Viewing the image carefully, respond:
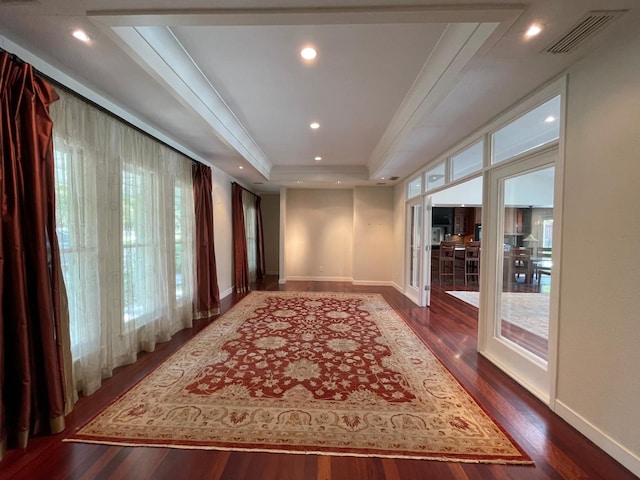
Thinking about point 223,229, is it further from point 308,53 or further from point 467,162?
point 467,162

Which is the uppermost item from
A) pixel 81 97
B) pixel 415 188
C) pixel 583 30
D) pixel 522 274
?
pixel 583 30

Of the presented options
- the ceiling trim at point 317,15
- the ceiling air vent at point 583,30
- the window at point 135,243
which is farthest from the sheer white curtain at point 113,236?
the ceiling air vent at point 583,30

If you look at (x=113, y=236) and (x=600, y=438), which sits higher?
(x=113, y=236)

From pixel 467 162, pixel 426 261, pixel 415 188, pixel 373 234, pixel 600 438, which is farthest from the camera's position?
pixel 373 234

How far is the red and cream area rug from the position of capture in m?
1.69

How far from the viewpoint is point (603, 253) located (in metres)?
1.71

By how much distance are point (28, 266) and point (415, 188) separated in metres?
5.36

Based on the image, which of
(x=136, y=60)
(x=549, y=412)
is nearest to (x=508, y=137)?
(x=549, y=412)

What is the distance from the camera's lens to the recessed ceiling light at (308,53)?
7.05 feet

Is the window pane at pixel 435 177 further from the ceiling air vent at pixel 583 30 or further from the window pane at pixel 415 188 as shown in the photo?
the ceiling air vent at pixel 583 30

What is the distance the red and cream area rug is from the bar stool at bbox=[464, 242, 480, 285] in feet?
15.3

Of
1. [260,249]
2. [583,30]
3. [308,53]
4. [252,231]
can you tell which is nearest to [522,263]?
[583,30]

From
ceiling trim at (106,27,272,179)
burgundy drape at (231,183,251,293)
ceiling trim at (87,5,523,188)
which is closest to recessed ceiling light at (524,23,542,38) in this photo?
ceiling trim at (87,5,523,188)

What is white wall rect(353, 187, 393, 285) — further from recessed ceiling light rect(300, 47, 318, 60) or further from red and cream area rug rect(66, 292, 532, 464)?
recessed ceiling light rect(300, 47, 318, 60)
